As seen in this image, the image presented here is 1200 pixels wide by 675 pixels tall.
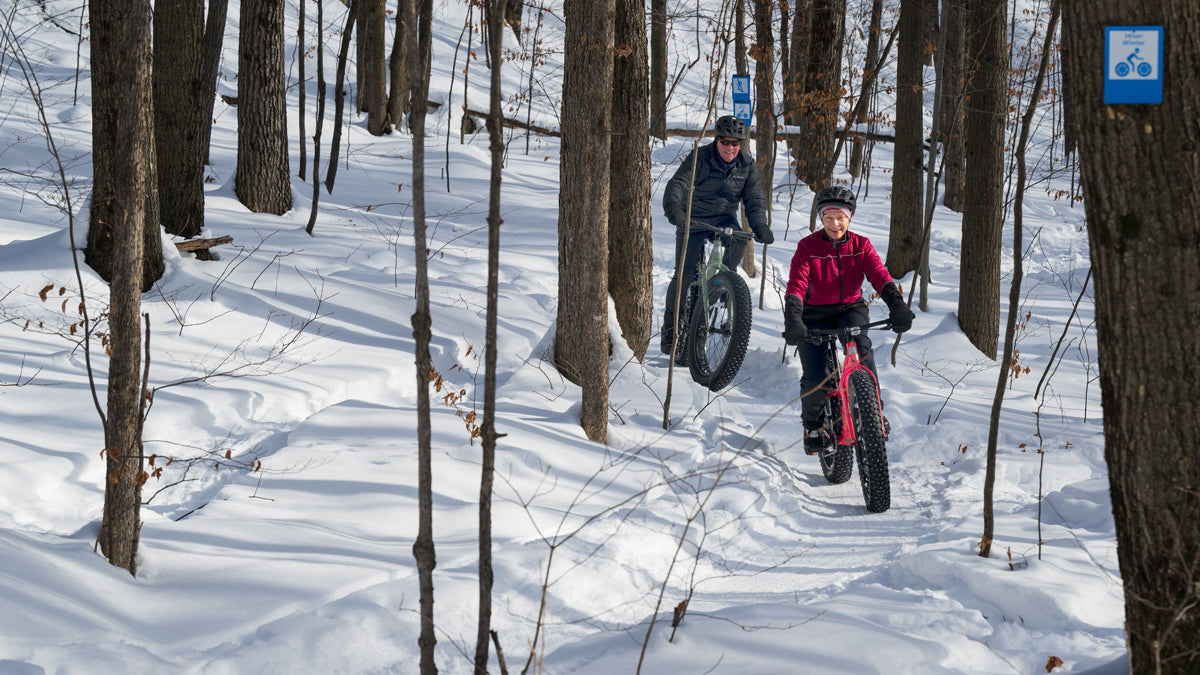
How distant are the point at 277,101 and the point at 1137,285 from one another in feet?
35.0

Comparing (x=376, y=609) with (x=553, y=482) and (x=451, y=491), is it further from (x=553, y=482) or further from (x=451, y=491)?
(x=553, y=482)

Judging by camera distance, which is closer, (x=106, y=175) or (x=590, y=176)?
(x=590, y=176)

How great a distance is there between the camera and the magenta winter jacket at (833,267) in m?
5.42

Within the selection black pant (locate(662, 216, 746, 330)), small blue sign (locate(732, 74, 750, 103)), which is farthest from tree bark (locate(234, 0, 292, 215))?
small blue sign (locate(732, 74, 750, 103))

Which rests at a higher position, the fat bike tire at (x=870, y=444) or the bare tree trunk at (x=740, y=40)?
the bare tree trunk at (x=740, y=40)

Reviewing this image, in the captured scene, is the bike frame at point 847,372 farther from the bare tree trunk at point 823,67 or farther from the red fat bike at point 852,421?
the bare tree trunk at point 823,67

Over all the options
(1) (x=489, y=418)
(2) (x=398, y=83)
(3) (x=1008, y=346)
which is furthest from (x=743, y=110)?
(2) (x=398, y=83)

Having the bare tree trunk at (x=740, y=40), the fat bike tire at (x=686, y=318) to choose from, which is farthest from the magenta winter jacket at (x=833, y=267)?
the bare tree trunk at (x=740, y=40)

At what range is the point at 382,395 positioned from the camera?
21.7 feet

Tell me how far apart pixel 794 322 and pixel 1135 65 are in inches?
124

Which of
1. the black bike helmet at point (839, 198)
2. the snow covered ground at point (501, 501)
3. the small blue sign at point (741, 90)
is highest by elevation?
the small blue sign at point (741, 90)

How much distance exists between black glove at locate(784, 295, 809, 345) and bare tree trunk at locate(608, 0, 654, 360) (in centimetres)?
194

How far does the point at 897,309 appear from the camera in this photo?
509cm

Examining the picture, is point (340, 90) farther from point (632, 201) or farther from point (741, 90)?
point (741, 90)
